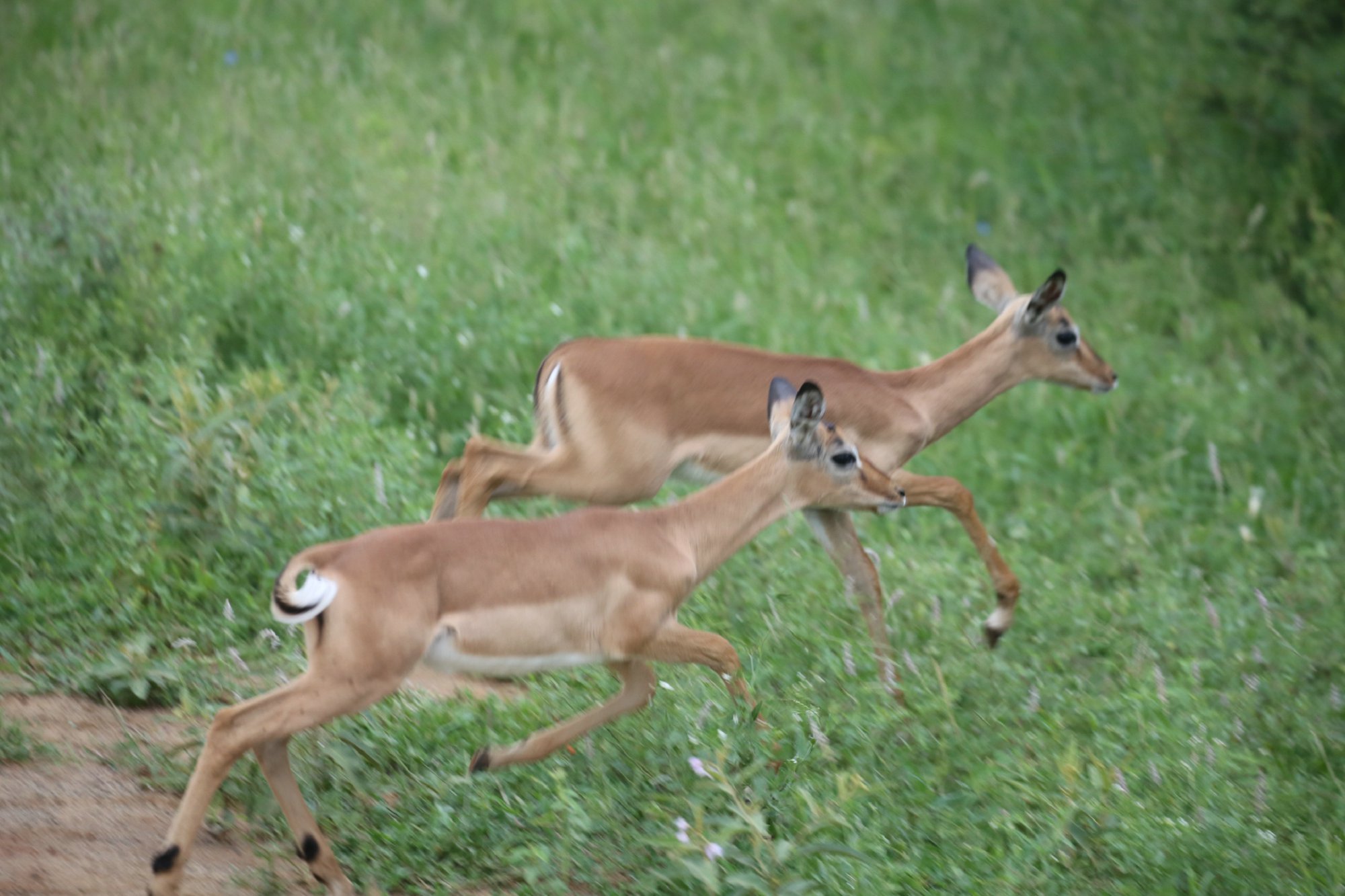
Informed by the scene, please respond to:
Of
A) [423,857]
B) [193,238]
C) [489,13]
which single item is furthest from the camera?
[489,13]

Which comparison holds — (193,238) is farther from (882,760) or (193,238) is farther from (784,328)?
(882,760)

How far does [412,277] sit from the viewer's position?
299 inches

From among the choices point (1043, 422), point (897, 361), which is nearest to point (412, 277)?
point (897, 361)

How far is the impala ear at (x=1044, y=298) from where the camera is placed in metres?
6.07

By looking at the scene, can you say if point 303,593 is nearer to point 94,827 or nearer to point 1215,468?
point 94,827

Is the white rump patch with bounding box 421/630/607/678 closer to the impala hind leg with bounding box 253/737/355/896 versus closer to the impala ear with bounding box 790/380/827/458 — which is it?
the impala hind leg with bounding box 253/737/355/896

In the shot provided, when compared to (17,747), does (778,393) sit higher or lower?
higher

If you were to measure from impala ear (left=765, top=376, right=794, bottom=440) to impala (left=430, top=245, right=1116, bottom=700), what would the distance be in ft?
1.68

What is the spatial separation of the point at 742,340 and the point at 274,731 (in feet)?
15.0

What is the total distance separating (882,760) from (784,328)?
3947mm

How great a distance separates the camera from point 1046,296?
242 inches

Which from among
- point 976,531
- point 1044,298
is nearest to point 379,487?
point 976,531

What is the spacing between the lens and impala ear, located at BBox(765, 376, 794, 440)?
5145 mm

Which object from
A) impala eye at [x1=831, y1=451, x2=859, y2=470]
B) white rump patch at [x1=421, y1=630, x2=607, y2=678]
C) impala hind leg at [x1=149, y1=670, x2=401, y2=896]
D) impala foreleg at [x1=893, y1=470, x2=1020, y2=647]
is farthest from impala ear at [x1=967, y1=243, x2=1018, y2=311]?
impala hind leg at [x1=149, y1=670, x2=401, y2=896]
